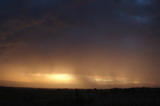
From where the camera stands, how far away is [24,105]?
3108 cm

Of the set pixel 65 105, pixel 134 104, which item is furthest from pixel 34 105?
pixel 134 104

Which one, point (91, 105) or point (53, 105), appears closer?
point (91, 105)

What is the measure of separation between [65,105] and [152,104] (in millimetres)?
12194

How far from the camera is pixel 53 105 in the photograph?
33.1 meters

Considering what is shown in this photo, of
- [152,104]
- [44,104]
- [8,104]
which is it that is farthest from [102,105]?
[8,104]

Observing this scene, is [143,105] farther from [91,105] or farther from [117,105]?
[91,105]

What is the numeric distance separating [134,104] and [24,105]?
15.2 m

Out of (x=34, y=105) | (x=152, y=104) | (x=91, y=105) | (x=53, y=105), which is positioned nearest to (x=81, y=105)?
(x=91, y=105)

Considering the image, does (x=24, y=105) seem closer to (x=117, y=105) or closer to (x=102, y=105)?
(x=102, y=105)

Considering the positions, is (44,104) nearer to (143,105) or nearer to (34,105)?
(34,105)

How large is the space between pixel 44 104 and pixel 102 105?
9376mm

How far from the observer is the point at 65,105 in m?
32.5

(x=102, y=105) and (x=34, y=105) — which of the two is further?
(x=34, y=105)

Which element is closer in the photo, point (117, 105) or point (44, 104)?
point (117, 105)
